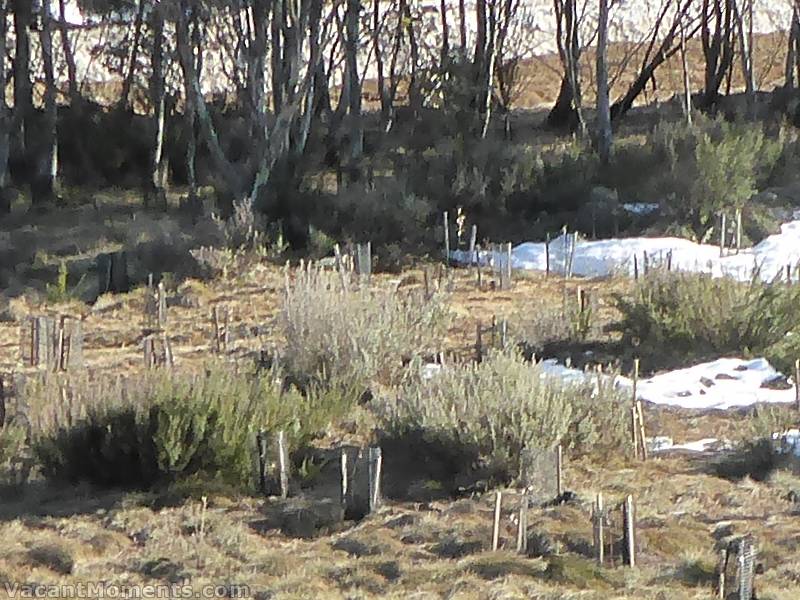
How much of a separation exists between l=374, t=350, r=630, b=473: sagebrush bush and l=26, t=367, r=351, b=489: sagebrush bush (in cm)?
69

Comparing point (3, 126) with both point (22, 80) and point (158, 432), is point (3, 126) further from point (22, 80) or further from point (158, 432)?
point (158, 432)

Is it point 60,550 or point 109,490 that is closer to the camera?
point 60,550

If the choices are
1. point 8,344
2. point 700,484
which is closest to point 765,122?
point 8,344

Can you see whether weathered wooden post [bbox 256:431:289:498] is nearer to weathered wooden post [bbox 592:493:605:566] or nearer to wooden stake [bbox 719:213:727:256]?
weathered wooden post [bbox 592:493:605:566]

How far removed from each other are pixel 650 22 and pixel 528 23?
16090 millimetres

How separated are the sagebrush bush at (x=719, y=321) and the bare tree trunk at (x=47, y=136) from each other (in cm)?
1282

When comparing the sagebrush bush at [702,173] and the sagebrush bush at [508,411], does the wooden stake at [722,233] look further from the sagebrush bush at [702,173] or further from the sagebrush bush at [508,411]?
the sagebrush bush at [508,411]

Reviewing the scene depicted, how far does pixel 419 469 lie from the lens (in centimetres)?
703

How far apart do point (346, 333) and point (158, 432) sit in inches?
93.3

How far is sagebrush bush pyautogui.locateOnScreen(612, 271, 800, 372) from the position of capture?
9.74m

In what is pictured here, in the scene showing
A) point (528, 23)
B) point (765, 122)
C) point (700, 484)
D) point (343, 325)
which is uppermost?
point (528, 23)

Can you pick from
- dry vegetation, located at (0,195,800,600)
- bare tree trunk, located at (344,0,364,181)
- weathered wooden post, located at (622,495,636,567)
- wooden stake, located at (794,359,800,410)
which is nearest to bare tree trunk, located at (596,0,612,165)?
bare tree trunk, located at (344,0,364,181)

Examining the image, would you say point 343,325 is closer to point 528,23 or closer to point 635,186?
point 635,186

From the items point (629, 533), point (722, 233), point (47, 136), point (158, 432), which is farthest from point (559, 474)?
point (47, 136)
